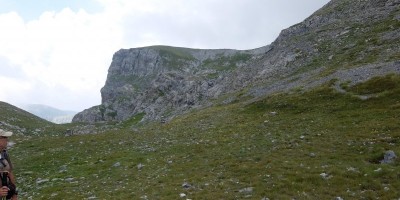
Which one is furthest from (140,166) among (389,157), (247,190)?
(389,157)

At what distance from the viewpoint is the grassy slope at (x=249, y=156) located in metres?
21.4

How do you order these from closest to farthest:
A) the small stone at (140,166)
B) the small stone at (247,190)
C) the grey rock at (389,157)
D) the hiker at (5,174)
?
the hiker at (5,174) → the small stone at (247,190) → the grey rock at (389,157) → the small stone at (140,166)

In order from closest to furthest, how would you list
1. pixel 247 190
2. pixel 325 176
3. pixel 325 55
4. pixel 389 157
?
1. pixel 247 190
2. pixel 325 176
3. pixel 389 157
4. pixel 325 55

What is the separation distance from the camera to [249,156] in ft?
94.1

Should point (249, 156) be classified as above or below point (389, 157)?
above

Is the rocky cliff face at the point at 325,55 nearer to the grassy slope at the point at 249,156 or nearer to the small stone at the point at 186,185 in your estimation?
the grassy slope at the point at 249,156

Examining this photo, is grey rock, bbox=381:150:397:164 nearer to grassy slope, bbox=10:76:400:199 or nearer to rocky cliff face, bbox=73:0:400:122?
grassy slope, bbox=10:76:400:199

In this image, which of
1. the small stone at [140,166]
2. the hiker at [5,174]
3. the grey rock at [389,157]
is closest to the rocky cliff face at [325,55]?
the grey rock at [389,157]

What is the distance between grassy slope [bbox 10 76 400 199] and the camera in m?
21.4

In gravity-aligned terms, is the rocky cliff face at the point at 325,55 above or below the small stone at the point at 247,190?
above

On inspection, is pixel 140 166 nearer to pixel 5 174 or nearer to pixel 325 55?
pixel 5 174

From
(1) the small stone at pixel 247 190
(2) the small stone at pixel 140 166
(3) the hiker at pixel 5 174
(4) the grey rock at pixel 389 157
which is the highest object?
(3) the hiker at pixel 5 174

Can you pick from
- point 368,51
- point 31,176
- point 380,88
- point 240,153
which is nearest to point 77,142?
point 31,176

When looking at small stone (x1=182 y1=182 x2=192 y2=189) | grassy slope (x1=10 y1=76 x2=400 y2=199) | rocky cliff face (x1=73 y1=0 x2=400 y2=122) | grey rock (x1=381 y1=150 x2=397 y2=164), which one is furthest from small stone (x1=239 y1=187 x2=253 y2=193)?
rocky cliff face (x1=73 y1=0 x2=400 y2=122)
